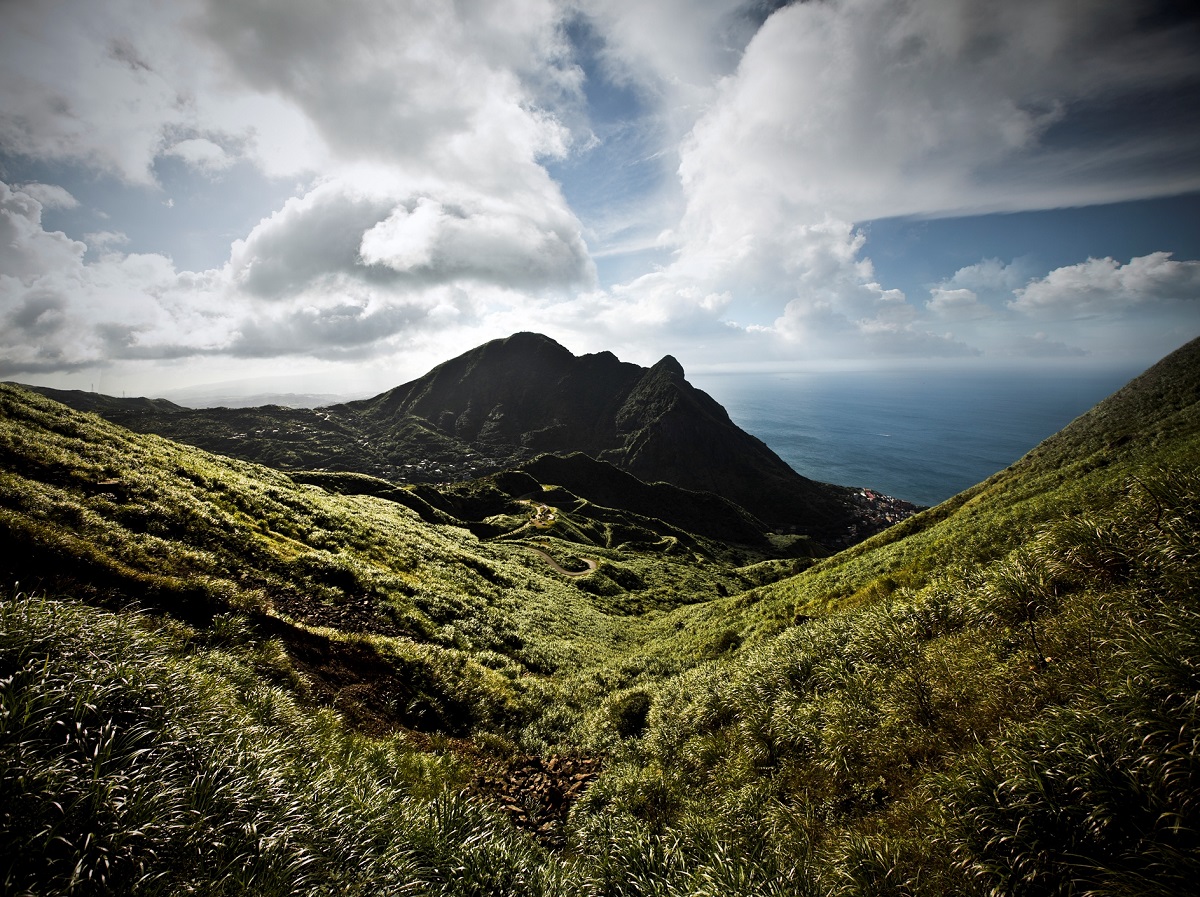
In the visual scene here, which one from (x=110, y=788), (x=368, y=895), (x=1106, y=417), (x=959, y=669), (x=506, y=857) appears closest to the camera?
(x=110, y=788)

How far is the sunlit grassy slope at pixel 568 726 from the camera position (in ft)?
15.8

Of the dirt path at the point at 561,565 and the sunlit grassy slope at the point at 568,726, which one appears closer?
the sunlit grassy slope at the point at 568,726

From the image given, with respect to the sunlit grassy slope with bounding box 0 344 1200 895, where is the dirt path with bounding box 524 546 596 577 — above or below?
below

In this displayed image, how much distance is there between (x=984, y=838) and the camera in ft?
17.8

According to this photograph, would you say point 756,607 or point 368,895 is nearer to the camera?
point 368,895

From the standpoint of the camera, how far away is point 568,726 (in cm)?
1438

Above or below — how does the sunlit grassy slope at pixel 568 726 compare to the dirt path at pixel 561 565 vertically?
above

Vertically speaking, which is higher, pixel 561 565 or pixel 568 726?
pixel 568 726

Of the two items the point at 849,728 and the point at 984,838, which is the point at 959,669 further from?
the point at 984,838

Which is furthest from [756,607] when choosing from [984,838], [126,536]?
[126,536]

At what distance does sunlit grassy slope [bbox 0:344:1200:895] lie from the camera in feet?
15.8

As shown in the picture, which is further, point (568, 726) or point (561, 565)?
point (561, 565)

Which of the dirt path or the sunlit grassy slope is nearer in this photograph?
the sunlit grassy slope

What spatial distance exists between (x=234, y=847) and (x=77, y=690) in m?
3.26
